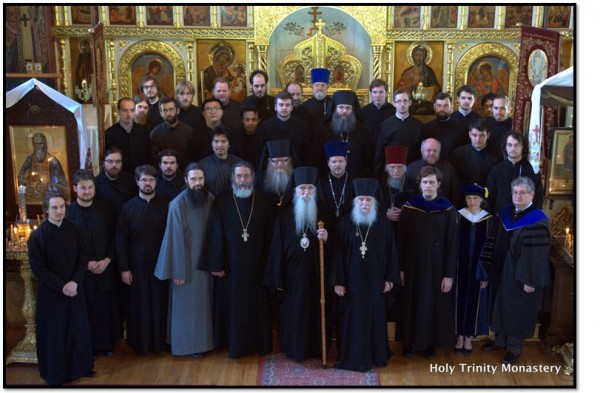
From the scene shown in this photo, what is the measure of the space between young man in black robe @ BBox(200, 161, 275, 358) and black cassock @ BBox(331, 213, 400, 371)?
0.75m

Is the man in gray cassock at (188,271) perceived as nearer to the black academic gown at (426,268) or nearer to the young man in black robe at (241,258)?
the young man in black robe at (241,258)

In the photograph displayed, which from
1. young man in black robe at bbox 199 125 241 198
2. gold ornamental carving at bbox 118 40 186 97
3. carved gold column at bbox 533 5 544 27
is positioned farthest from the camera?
gold ornamental carving at bbox 118 40 186 97

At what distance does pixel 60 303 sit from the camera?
5730mm

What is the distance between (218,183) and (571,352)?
3749 mm

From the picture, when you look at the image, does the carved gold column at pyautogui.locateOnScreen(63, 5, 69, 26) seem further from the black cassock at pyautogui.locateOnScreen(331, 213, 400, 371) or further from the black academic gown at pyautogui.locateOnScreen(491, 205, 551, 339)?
the black academic gown at pyautogui.locateOnScreen(491, 205, 551, 339)

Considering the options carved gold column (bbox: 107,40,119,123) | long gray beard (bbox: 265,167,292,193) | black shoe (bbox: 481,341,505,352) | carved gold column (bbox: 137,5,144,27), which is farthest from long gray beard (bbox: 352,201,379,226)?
carved gold column (bbox: 137,5,144,27)

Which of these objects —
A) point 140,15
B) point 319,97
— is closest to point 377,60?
point 140,15

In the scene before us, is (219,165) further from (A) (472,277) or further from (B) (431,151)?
(A) (472,277)

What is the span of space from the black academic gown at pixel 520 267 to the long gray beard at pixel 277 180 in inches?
80.8

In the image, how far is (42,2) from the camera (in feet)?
24.0

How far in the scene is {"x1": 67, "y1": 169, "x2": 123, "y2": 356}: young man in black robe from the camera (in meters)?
6.11

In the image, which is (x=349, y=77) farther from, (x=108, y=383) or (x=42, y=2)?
(x=108, y=383)

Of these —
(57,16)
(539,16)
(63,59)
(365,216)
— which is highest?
(57,16)

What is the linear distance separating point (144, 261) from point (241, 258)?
35.7 inches
